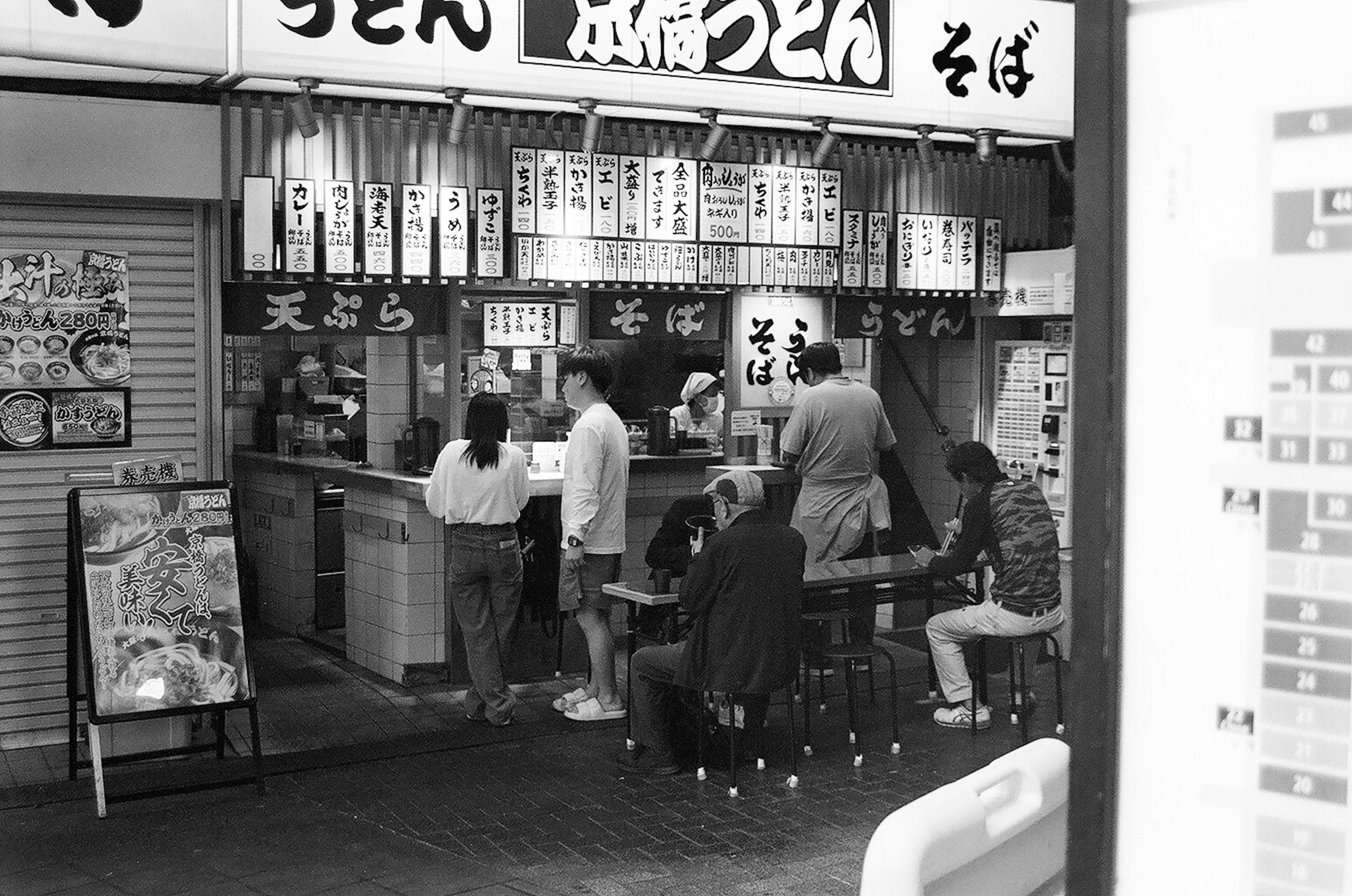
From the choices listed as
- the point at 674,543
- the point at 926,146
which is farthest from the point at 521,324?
the point at 926,146

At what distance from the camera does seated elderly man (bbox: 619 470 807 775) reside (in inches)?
275

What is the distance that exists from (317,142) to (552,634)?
12.0ft

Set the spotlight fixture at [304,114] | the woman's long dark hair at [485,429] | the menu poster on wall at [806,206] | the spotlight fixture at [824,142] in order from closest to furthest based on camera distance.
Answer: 1. the spotlight fixture at [304,114]
2. the woman's long dark hair at [485,429]
3. the spotlight fixture at [824,142]
4. the menu poster on wall at [806,206]

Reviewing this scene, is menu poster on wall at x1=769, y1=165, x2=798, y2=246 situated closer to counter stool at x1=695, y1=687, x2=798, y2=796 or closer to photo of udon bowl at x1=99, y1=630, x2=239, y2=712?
counter stool at x1=695, y1=687, x2=798, y2=796

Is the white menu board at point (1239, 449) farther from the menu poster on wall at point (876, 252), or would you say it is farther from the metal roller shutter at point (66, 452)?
the menu poster on wall at point (876, 252)

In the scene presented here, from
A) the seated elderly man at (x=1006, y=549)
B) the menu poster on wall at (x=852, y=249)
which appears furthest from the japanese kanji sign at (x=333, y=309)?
the seated elderly man at (x=1006, y=549)

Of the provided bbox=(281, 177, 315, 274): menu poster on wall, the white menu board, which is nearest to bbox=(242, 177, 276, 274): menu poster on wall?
bbox=(281, 177, 315, 274): menu poster on wall

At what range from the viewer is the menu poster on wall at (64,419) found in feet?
25.2

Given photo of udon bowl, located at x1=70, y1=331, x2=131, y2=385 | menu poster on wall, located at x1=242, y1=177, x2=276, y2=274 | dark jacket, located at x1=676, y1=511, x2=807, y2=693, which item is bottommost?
dark jacket, located at x1=676, y1=511, x2=807, y2=693

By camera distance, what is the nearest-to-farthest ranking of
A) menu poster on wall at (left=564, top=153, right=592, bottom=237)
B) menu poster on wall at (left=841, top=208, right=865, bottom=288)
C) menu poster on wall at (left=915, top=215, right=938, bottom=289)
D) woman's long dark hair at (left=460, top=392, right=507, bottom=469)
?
woman's long dark hair at (left=460, top=392, right=507, bottom=469) → menu poster on wall at (left=564, top=153, right=592, bottom=237) → menu poster on wall at (left=841, top=208, right=865, bottom=288) → menu poster on wall at (left=915, top=215, right=938, bottom=289)

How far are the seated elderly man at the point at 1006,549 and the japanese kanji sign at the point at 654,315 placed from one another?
2842 millimetres

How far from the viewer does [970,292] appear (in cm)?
1117

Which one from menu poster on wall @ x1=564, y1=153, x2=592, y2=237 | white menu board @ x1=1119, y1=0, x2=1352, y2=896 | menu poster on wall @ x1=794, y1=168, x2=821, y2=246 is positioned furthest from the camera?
menu poster on wall @ x1=794, y1=168, x2=821, y2=246

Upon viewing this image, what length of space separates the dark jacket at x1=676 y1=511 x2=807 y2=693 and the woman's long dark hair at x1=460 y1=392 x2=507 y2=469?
1.69 m
